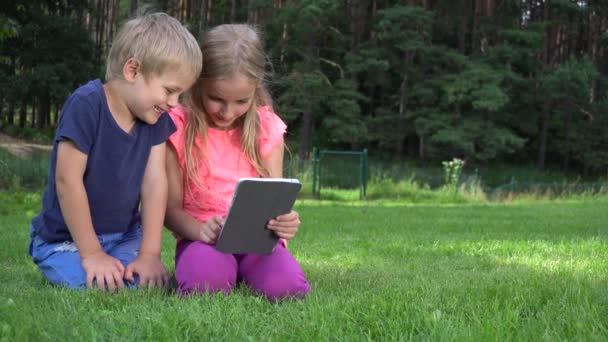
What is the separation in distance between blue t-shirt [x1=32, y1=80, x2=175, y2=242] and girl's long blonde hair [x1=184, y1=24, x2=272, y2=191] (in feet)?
0.42

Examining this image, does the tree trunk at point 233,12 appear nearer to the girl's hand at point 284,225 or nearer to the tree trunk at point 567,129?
the tree trunk at point 567,129

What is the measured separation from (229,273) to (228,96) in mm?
754

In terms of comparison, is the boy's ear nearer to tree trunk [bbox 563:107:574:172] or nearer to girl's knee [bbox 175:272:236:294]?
girl's knee [bbox 175:272:236:294]

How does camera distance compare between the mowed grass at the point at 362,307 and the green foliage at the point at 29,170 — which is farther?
the green foliage at the point at 29,170

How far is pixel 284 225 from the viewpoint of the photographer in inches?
121

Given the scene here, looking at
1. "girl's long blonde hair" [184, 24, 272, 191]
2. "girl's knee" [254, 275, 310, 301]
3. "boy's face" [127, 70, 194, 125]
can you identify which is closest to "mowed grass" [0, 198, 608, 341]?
"girl's knee" [254, 275, 310, 301]

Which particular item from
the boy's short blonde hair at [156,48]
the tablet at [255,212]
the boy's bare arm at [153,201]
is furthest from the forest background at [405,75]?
the tablet at [255,212]

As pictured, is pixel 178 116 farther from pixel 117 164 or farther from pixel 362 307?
pixel 362 307

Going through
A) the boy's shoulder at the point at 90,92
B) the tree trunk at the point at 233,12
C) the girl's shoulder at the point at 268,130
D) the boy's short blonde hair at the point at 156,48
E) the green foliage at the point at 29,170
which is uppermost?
the tree trunk at the point at 233,12

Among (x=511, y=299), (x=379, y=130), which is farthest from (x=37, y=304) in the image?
(x=379, y=130)

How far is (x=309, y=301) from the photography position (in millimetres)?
2789

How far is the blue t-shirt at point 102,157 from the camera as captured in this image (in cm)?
309

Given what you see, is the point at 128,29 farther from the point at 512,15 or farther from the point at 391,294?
the point at 512,15

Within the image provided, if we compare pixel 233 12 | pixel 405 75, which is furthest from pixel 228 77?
pixel 233 12
